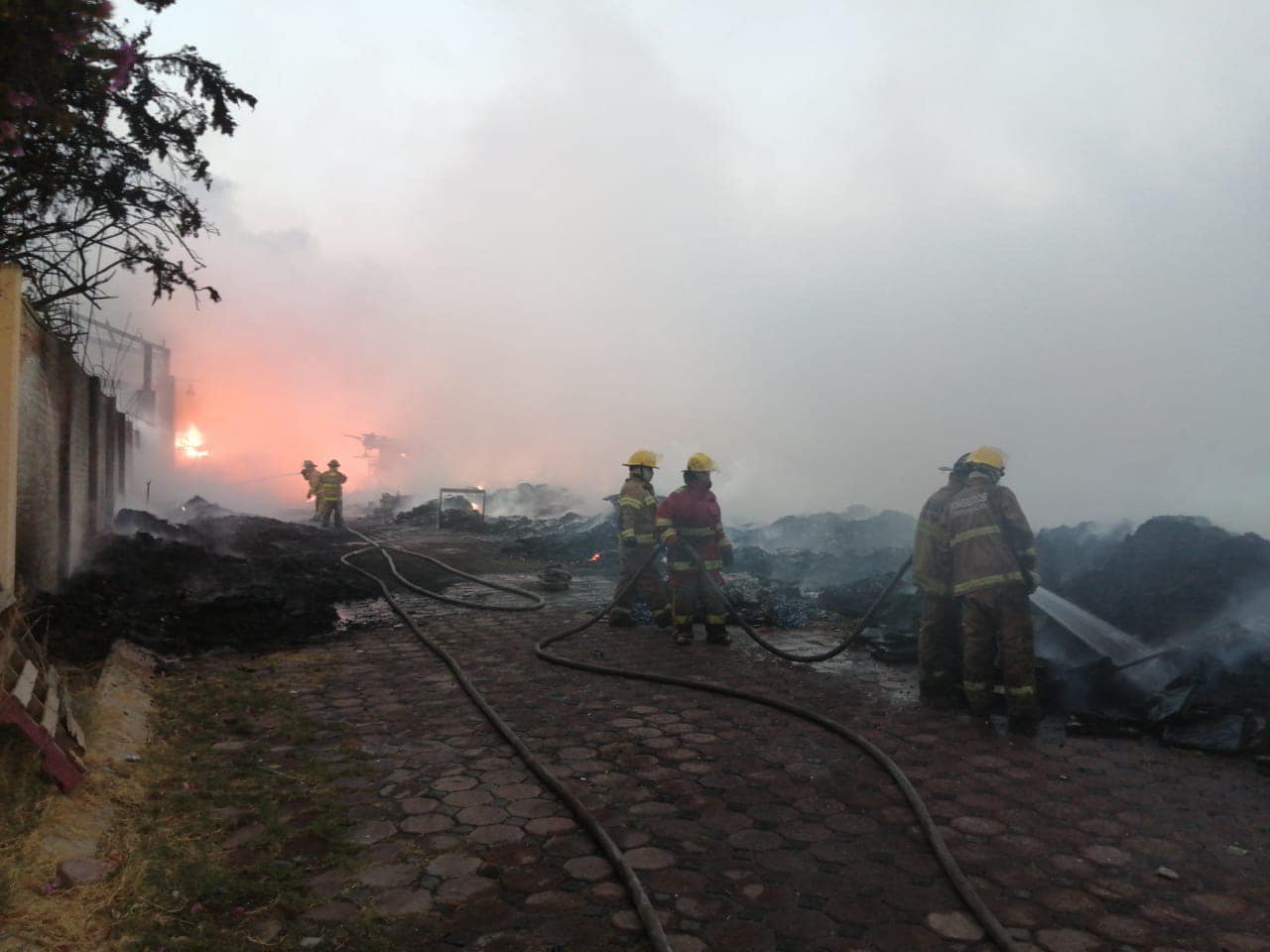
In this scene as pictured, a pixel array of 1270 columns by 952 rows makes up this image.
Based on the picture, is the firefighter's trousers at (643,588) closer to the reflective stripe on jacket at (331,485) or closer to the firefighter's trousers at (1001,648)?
the firefighter's trousers at (1001,648)

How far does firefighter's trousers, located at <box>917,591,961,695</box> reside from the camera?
17.8 feet

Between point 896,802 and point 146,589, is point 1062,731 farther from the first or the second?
point 146,589

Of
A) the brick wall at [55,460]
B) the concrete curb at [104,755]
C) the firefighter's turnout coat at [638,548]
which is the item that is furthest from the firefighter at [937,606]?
the brick wall at [55,460]

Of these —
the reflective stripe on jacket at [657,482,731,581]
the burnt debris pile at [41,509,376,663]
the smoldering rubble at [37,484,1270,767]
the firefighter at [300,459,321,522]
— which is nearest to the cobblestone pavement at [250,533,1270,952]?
the smoldering rubble at [37,484,1270,767]

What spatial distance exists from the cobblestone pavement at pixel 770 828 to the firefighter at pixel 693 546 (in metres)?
1.91

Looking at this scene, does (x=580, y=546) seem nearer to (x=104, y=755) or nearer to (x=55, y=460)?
(x=55, y=460)

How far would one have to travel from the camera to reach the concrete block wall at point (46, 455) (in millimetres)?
4652

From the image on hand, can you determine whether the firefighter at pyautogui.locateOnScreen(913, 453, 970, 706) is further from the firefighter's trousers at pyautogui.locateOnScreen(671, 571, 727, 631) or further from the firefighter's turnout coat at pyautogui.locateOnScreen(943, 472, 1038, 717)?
the firefighter's trousers at pyautogui.locateOnScreen(671, 571, 727, 631)

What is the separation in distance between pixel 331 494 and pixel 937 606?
17823 mm

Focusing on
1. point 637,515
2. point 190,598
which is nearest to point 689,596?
point 637,515

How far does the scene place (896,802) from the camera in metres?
3.63

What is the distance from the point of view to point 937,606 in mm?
5621

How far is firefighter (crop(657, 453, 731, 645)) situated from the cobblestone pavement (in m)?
1.91

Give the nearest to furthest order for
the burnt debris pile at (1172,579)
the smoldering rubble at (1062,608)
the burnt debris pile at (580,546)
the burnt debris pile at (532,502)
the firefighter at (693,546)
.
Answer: the smoldering rubble at (1062,608), the burnt debris pile at (1172,579), the firefighter at (693,546), the burnt debris pile at (580,546), the burnt debris pile at (532,502)
